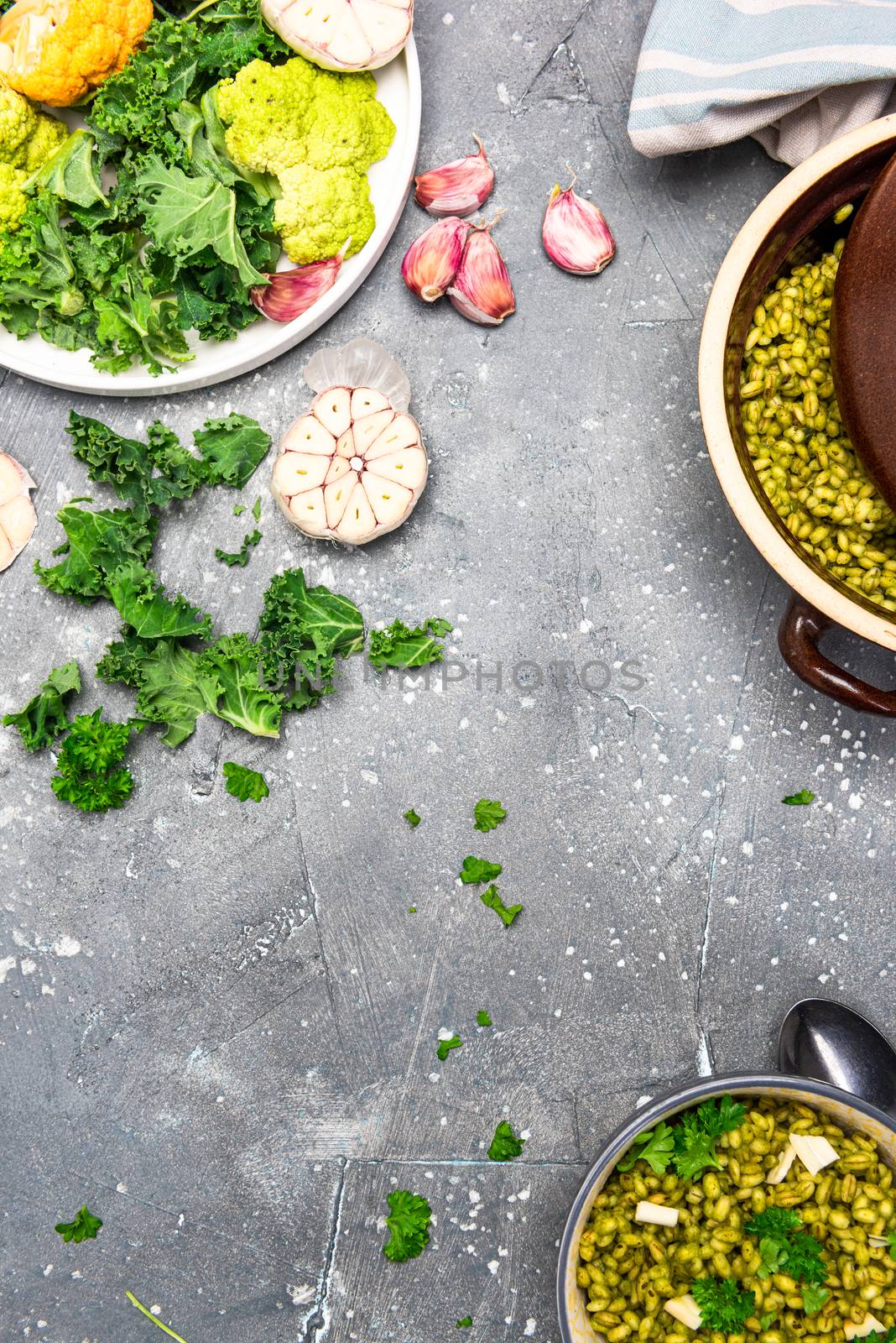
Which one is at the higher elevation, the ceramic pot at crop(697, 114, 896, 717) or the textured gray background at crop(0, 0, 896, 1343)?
the ceramic pot at crop(697, 114, 896, 717)

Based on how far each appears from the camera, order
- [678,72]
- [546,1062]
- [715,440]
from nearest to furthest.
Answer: [715,440], [678,72], [546,1062]

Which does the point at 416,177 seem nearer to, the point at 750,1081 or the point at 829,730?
the point at 829,730

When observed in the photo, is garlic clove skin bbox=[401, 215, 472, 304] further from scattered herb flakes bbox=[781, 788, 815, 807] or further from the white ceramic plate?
scattered herb flakes bbox=[781, 788, 815, 807]

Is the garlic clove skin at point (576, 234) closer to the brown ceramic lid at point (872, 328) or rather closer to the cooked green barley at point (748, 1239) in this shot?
the brown ceramic lid at point (872, 328)

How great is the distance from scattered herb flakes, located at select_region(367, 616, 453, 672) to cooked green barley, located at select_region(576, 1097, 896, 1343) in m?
0.87

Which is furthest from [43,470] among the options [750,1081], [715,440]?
[750,1081]

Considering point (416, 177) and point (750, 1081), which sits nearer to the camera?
point (750, 1081)

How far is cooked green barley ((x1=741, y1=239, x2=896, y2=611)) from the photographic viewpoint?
4.57 feet

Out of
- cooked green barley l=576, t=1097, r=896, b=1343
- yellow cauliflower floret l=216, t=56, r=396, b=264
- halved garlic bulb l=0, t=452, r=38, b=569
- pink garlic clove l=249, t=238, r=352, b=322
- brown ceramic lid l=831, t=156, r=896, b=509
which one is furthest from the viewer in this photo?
halved garlic bulb l=0, t=452, r=38, b=569

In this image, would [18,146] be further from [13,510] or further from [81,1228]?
[81,1228]

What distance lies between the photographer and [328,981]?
1.63 m

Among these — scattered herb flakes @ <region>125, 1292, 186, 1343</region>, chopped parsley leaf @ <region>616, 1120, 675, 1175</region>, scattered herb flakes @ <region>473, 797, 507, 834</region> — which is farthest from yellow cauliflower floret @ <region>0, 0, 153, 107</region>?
scattered herb flakes @ <region>125, 1292, 186, 1343</region>

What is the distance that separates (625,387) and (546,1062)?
1.20 metres

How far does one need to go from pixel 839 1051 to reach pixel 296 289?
1.58 meters
